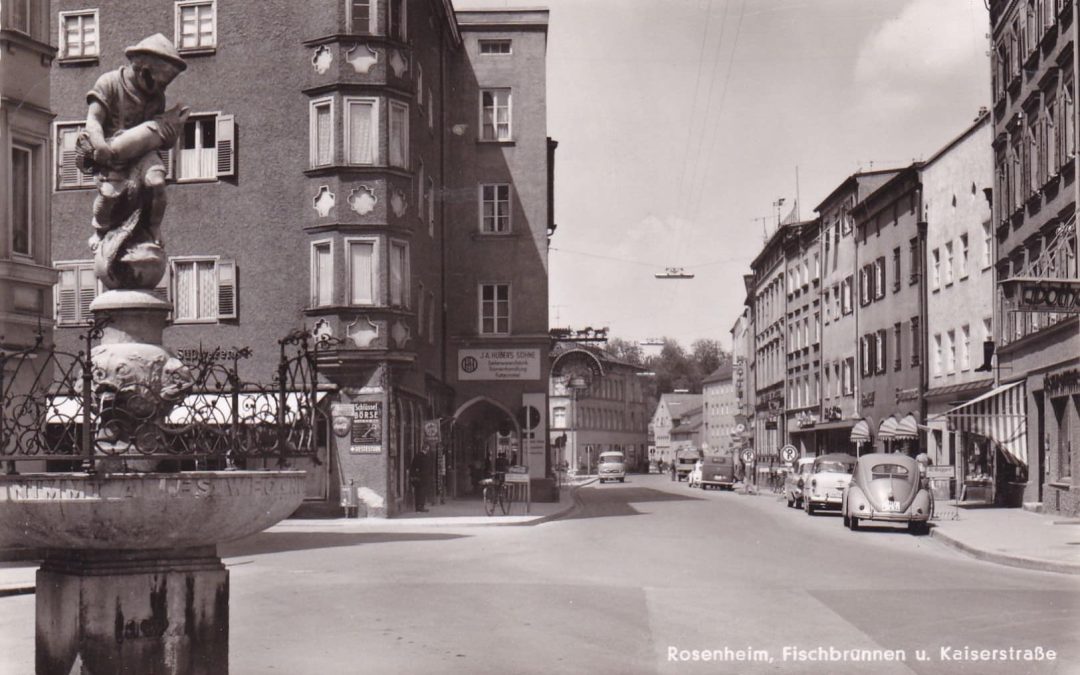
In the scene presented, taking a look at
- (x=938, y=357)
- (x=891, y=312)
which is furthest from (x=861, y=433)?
(x=938, y=357)

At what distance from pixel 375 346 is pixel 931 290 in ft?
72.6

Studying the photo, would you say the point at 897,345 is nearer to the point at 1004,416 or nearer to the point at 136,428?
the point at 1004,416

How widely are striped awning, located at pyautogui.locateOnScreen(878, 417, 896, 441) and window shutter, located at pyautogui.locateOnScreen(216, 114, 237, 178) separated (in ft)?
82.3

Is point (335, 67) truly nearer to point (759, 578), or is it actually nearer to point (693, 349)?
point (759, 578)

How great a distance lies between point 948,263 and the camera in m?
44.7

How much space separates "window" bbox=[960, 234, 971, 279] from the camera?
140 ft

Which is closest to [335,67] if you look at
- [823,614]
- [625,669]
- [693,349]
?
[823,614]

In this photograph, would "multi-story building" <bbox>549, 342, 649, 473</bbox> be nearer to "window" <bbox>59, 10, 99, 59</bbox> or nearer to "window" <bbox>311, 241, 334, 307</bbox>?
"window" <bbox>311, 241, 334, 307</bbox>

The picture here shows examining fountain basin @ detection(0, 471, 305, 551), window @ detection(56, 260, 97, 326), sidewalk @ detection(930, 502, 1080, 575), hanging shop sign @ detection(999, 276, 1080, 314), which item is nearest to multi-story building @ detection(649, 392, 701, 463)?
sidewalk @ detection(930, 502, 1080, 575)

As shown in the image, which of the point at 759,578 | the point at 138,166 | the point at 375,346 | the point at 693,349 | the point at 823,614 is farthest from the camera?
the point at 693,349

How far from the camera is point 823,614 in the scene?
1356cm

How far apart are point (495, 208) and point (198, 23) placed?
13.9 meters

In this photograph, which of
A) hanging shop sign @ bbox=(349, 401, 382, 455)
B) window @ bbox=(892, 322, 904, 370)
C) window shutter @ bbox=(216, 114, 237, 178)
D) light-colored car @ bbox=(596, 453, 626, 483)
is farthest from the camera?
light-colored car @ bbox=(596, 453, 626, 483)

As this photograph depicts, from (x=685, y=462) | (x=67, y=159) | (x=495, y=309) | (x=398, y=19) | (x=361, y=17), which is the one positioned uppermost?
(x=398, y=19)
